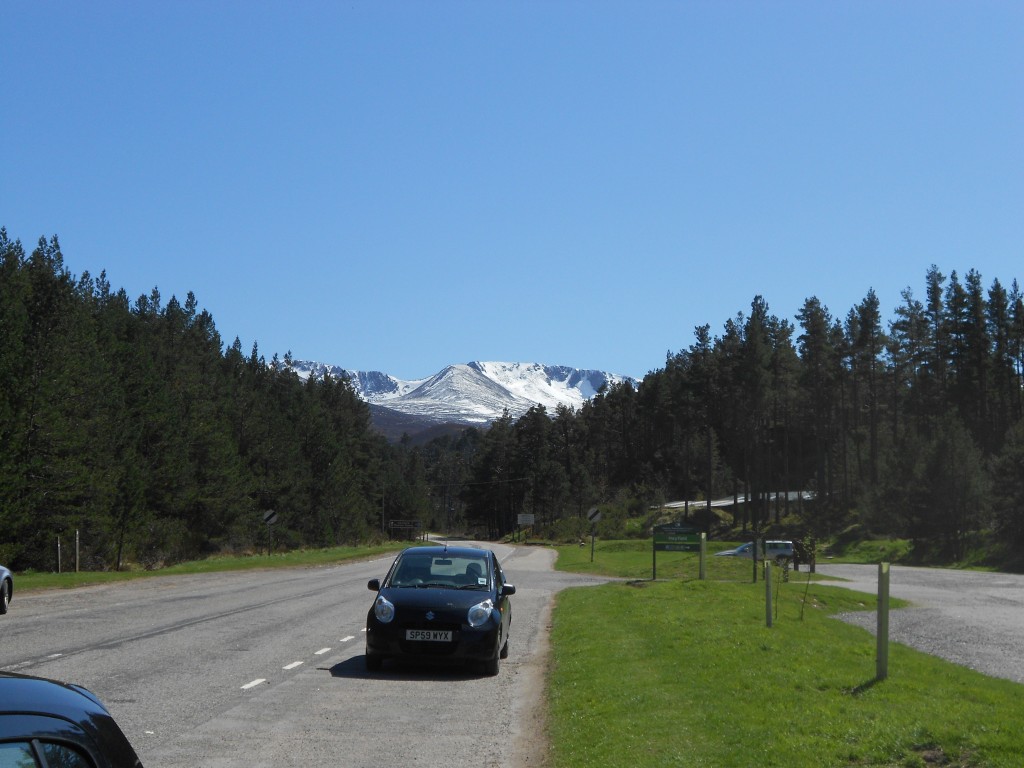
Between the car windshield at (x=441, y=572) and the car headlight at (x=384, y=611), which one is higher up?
the car windshield at (x=441, y=572)

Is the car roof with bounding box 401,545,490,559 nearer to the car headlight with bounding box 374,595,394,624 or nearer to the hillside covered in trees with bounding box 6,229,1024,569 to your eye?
the car headlight with bounding box 374,595,394,624

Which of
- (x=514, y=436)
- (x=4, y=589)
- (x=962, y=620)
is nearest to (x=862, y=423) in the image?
(x=514, y=436)

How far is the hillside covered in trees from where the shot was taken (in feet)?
144

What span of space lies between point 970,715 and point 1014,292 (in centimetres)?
9826

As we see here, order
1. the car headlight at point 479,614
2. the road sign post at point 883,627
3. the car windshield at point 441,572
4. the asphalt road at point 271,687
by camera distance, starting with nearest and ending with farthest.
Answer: the asphalt road at point 271,687, the road sign post at point 883,627, the car headlight at point 479,614, the car windshield at point 441,572

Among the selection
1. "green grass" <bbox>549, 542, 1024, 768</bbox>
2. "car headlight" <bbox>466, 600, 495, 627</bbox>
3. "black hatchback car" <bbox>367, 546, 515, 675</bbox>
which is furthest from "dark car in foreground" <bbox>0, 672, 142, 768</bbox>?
"car headlight" <bbox>466, 600, 495, 627</bbox>

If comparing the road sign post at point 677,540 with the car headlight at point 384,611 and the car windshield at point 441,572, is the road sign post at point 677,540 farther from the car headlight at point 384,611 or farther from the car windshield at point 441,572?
the car headlight at point 384,611

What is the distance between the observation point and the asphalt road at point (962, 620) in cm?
1944

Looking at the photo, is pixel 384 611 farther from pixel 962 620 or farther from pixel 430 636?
pixel 962 620

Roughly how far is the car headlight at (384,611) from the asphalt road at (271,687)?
2.36 ft

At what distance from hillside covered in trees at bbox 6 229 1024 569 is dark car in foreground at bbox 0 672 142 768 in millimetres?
38682

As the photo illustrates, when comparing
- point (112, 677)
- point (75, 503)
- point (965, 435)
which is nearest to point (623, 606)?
point (112, 677)

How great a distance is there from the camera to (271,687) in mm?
12180

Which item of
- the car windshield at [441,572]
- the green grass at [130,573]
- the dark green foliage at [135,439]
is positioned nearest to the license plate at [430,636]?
the car windshield at [441,572]
